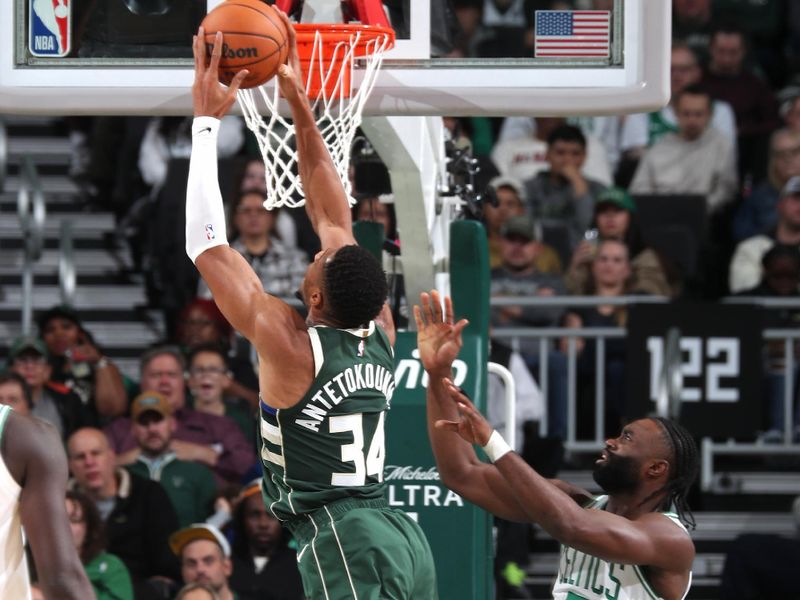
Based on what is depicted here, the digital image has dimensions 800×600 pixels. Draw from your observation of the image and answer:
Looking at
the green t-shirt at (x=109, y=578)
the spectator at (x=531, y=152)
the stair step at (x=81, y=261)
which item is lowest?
the green t-shirt at (x=109, y=578)

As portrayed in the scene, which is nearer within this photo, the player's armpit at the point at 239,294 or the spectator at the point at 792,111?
the player's armpit at the point at 239,294

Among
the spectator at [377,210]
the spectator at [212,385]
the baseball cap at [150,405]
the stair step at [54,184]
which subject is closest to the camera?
the spectator at [377,210]

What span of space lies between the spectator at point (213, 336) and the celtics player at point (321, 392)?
4.69 metres

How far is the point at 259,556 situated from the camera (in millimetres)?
8609

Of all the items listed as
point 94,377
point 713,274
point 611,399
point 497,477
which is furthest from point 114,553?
point 713,274

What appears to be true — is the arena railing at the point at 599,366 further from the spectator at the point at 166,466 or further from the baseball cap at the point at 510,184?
the spectator at the point at 166,466

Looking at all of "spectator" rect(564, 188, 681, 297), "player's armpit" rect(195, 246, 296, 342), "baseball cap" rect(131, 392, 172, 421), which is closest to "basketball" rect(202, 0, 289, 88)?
"player's armpit" rect(195, 246, 296, 342)

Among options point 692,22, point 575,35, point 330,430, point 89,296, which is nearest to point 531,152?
point 692,22

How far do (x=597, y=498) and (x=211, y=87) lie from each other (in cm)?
178

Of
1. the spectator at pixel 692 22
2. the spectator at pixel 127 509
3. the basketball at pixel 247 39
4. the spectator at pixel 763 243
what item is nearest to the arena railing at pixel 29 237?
the spectator at pixel 127 509

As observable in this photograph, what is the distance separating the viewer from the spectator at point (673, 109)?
39.5 ft

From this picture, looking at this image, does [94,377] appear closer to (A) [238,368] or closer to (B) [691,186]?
(A) [238,368]

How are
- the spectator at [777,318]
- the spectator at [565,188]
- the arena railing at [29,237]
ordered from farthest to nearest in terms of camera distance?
the spectator at [565,188] < the arena railing at [29,237] < the spectator at [777,318]

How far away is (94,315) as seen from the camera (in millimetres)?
11922
